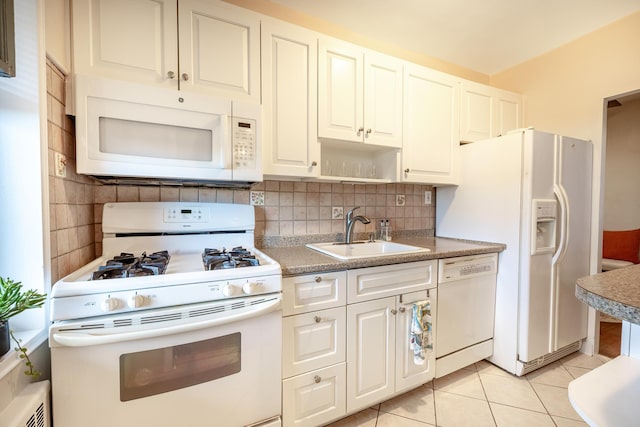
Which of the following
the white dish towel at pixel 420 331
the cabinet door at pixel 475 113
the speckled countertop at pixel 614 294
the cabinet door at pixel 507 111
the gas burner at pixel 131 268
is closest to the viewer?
the speckled countertop at pixel 614 294

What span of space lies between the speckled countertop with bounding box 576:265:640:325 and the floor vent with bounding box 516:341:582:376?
1349 millimetres

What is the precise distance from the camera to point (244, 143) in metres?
1.34

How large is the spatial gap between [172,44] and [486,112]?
2.24m

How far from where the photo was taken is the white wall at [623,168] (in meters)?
3.19

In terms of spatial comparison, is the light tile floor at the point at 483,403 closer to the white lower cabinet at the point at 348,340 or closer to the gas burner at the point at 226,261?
the white lower cabinet at the point at 348,340

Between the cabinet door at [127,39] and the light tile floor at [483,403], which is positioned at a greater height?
the cabinet door at [127,39]

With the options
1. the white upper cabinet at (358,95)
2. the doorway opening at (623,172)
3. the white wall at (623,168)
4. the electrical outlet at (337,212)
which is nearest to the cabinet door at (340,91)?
the white upper cabinet at (358,95)

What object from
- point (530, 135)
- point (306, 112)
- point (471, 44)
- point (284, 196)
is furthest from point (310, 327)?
point (471, 44)

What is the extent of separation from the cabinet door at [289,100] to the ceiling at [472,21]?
47 cm

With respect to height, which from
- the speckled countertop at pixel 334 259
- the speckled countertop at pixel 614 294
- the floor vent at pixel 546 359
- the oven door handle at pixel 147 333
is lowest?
the floor vent at pixel 546 359

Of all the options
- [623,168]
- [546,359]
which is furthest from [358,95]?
[623,168]

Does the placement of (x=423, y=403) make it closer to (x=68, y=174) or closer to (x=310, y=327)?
(x=310, y=327)

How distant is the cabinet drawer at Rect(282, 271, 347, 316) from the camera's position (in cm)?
123

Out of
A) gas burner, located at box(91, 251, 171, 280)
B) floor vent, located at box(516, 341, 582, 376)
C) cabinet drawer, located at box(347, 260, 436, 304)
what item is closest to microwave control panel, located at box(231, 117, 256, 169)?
gas burner, located at box(91, 251, 171, 280)
